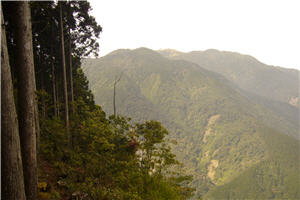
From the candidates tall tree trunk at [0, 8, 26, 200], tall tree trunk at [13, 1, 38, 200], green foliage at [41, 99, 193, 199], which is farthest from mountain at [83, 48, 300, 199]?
tall tree trunk at [0, 8, 26, 200]

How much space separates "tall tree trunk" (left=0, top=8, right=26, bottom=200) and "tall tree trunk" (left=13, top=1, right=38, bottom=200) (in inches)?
34.5

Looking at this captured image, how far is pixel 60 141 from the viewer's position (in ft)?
22.8

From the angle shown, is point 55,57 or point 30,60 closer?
point 30,60

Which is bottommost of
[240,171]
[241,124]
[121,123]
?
[240,171]

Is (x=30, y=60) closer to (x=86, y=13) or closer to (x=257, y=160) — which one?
(x=86, y=13)

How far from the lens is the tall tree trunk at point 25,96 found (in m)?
3.79

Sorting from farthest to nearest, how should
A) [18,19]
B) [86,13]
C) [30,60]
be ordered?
[86,13] < [30,60] < [18,19]

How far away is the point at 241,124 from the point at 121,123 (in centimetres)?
17120

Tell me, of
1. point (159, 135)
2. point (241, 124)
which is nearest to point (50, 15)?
point (159, 135)

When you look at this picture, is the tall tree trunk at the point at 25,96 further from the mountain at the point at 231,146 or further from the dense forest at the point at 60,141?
the mountain at the point at 231,146

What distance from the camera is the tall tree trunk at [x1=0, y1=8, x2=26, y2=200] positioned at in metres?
2.86

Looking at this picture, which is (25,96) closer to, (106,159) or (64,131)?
(106,159)

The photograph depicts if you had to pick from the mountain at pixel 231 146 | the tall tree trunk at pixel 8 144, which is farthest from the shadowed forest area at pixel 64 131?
the mountain at pixel 231 146

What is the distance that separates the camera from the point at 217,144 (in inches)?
6058
